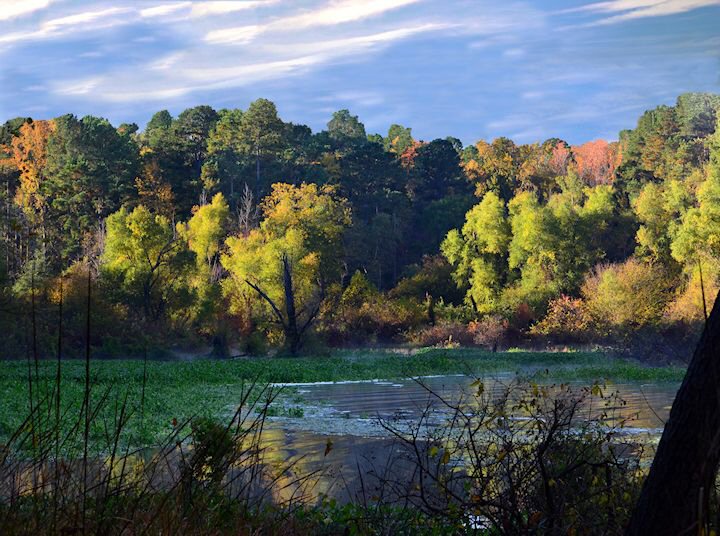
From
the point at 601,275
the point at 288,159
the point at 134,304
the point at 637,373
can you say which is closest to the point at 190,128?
the point at 288,159

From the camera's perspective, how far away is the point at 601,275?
153ft

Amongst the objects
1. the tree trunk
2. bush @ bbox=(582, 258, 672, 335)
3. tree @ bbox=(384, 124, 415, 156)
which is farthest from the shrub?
tree @ bbox=(384, 124, 415, 156)

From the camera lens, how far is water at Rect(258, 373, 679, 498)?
11159 mm

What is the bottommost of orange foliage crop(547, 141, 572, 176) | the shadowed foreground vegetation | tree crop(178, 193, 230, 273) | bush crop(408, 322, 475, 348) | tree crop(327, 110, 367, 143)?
bush crop(408, 322, 475, 348)

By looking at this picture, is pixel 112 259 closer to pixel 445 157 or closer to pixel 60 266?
pixel 60 266

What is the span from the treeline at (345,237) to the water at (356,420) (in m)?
12.5

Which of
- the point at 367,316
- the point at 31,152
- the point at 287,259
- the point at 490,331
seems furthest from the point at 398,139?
the point at 287,259

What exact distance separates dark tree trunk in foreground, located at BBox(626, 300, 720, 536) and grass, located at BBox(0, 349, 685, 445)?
11268 mm

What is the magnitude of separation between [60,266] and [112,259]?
9287 mm

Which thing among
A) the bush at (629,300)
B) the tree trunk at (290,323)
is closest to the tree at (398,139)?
the bush at (629,300)

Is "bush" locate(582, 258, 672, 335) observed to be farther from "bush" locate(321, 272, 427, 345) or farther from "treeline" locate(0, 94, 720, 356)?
"bush" locate(321, 272, 427, 345)

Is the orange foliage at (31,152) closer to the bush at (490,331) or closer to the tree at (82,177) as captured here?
the tree at (82,177)

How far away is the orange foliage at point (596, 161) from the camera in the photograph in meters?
65.9

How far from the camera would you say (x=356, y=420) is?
17656mm
